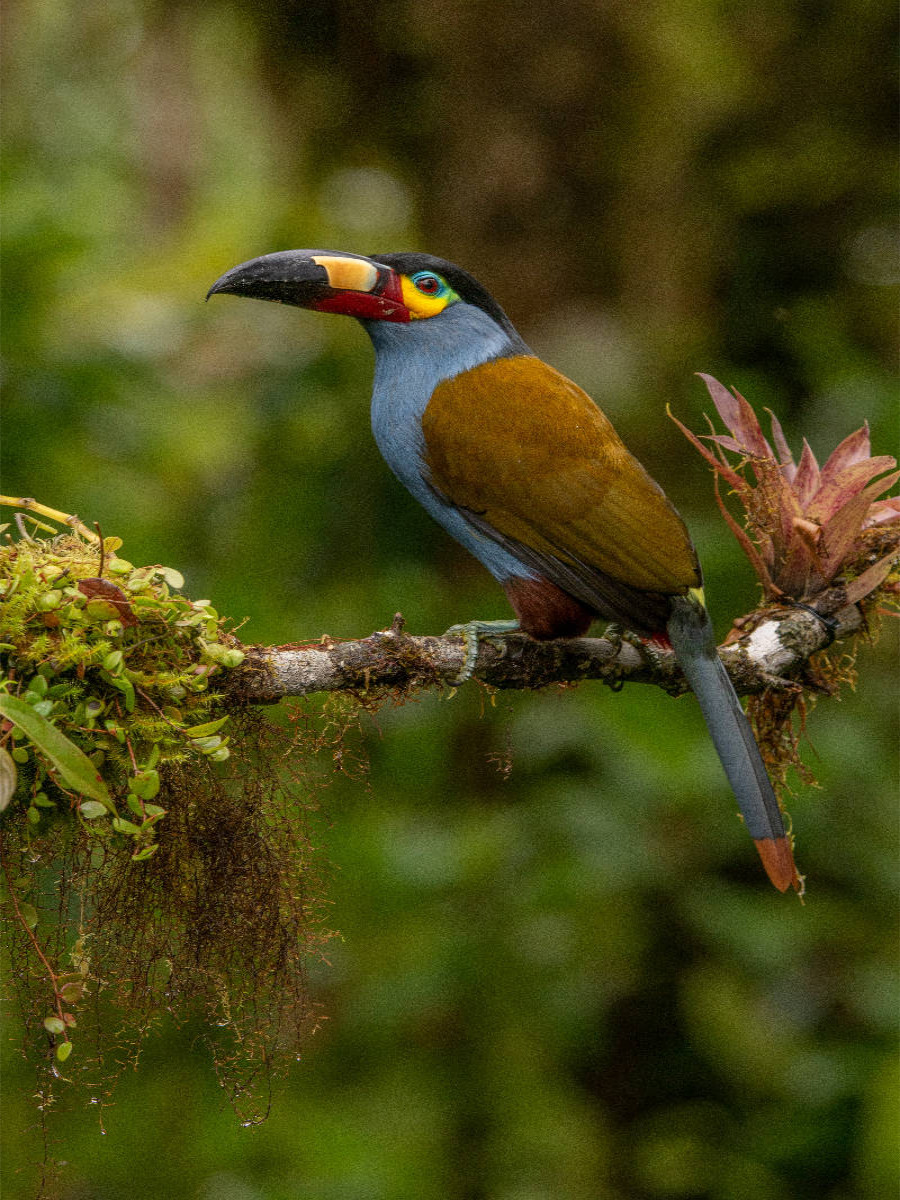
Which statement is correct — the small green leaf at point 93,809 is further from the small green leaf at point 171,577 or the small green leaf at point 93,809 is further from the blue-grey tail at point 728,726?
the blue-grey tail at point 728,726

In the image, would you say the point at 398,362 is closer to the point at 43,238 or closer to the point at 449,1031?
the point at 43,238

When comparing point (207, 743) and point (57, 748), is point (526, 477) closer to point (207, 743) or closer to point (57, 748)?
point (207, 743)

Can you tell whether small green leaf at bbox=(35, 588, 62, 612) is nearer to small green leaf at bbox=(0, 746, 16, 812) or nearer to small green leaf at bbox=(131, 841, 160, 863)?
small green leaf at bbox=(0, 746, 16, 812)

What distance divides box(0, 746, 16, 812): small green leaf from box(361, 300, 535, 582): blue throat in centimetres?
117

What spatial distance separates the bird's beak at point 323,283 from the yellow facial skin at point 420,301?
12 millimetres

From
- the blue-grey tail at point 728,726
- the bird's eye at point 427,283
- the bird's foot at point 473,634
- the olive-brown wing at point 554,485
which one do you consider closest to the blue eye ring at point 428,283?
the bird's eye at point 427,283

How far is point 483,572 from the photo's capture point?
154 inches

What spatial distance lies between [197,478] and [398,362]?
1545 millimetres

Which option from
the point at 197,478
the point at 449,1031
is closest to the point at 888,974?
the point at 449,1031

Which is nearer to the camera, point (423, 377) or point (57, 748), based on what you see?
point (57, 748)

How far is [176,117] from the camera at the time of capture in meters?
6.26

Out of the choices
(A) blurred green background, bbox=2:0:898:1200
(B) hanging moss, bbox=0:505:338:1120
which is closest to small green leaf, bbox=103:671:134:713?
(B) hanging moss, bbox=0:505:338:1120

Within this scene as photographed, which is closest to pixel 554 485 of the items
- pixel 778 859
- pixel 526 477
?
pixel 526 477

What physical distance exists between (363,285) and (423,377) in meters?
0.23
